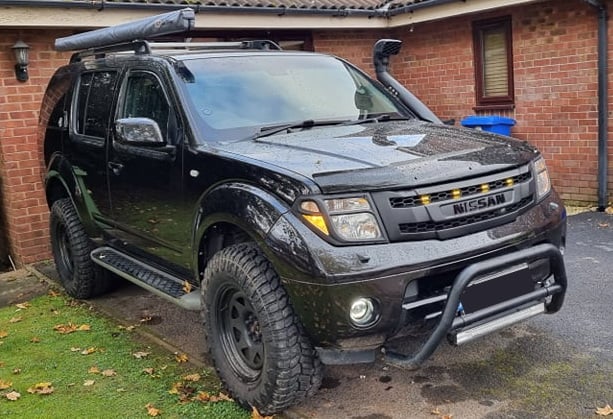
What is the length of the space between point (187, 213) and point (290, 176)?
1.04 m

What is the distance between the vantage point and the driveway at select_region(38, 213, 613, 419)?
3.49 meters

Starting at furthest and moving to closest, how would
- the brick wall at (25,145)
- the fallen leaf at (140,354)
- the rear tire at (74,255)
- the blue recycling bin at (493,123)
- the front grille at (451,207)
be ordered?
the blue recycling bin at (493,123) → the brick wall at (25,145) → the rear tire at (74,255) → the fallen leaf at (140,354) → the front grille at (451,207)

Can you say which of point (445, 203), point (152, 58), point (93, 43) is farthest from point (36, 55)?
point (445, 203)

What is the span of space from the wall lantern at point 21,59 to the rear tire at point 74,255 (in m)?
1.78

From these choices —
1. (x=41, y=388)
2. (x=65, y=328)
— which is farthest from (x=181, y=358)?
(x=65, y=328)

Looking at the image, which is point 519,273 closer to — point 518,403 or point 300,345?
point 518,403

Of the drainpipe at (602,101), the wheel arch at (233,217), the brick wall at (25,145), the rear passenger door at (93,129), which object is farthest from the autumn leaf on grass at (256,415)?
the drainpipe at (602,101)

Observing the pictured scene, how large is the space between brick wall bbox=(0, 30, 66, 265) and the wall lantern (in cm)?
7

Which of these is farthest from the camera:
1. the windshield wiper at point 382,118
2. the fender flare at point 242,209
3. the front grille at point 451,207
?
the windshield wiper at point 382,118

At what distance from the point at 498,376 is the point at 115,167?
3.01m

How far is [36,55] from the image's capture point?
7203 mm

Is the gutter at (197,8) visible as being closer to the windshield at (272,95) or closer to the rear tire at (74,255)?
the rear tire at (74,255)

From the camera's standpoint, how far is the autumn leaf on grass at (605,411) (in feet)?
10.8

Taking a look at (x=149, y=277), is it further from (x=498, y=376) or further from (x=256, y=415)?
(x=498, y=376)
